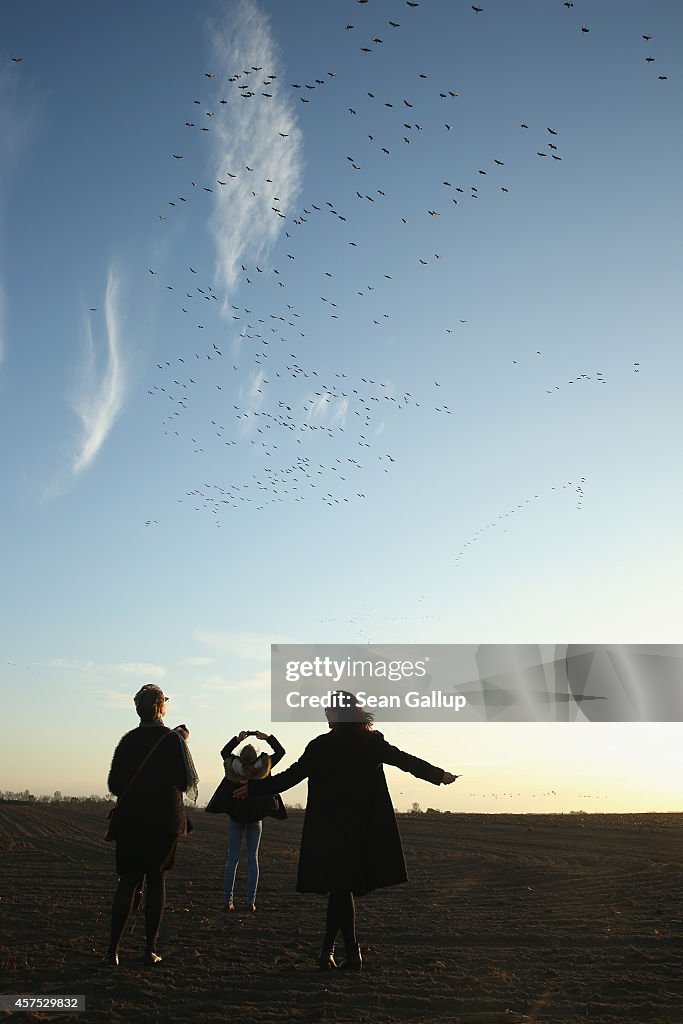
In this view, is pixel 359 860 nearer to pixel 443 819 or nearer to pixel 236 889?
pixel 236 889

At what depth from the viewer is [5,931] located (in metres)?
9.62

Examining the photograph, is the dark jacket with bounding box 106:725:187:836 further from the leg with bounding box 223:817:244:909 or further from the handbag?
the leg with bounding box 223:817:244:909

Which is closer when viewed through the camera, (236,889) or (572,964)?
(572,964)

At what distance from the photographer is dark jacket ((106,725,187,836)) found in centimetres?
777

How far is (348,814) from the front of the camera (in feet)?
26.3

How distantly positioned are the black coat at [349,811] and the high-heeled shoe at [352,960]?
43 centimetres

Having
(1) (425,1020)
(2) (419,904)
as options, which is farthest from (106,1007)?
(2) (419,904)

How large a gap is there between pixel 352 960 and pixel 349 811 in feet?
3.75

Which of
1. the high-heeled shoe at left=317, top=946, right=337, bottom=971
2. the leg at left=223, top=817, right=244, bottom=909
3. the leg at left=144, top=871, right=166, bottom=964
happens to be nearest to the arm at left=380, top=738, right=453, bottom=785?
the high-heeled shoe at left=317, top=946, right=337, bottom=971

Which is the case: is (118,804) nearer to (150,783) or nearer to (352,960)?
(150,783)

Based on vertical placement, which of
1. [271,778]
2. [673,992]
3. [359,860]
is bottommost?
[673,992]

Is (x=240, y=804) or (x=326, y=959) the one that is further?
(x=240, y=804)

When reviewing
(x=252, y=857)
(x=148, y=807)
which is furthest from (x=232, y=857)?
(x=148, y=807)

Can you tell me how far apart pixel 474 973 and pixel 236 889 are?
670cm
